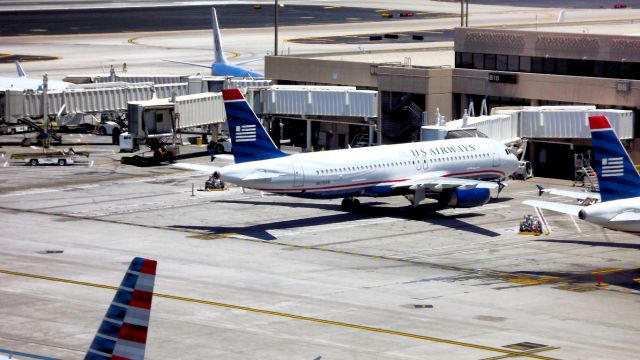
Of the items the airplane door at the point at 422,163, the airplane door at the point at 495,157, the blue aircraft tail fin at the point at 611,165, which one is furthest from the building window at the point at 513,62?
the blue aircraft tail fin at the point at 611,165

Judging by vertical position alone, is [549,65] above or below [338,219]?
above

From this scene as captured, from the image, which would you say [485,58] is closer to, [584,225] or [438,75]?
[438,75]

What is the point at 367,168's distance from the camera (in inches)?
2827

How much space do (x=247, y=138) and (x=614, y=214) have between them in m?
22.7

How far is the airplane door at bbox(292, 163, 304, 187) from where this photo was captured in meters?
68.3

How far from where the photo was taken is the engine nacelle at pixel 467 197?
236ft

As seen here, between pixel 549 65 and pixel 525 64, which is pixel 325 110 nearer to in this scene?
pixel 525 64

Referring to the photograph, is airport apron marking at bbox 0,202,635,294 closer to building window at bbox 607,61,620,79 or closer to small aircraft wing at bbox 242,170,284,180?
small aircraft wing at bbox 242,170,284,180

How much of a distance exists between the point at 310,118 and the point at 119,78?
93.0 ft

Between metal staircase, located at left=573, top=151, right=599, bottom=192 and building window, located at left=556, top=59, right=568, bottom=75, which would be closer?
metal staircase, located at left=573, top=151, right=599, bottom=192

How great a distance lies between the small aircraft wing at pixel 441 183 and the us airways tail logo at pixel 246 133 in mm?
9263

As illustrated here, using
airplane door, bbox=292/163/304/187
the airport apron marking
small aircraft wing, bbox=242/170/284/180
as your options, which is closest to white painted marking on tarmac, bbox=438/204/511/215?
airplane door, bbox=292/163/304/187

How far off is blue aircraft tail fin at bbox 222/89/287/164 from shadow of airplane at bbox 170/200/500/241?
12.6 ft

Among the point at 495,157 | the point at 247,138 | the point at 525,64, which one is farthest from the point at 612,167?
the point at 525,64
